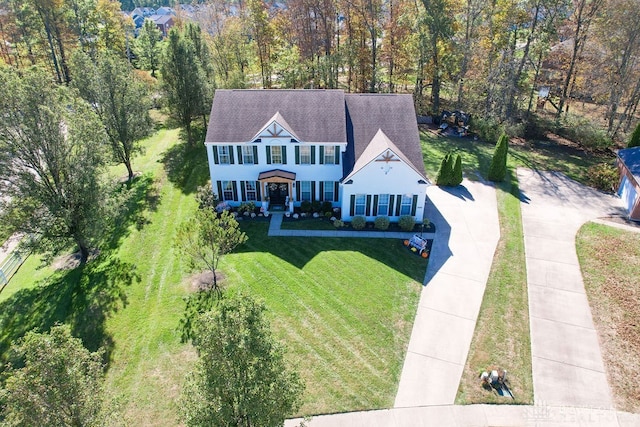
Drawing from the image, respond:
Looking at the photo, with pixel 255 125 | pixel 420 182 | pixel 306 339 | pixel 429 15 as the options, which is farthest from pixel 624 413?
pixel 429 15

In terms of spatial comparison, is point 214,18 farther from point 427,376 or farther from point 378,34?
point 427,376

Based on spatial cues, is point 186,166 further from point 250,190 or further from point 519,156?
point 519,156

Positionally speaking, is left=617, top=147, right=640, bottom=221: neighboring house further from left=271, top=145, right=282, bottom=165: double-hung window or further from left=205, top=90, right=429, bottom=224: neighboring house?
left=271, top=145, right=282, bottom=165: double-hung window

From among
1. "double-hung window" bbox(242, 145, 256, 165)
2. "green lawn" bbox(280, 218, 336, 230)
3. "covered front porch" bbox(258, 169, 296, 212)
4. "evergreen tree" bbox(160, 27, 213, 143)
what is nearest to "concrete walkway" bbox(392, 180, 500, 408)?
"green lawn" bbox(280, 218, 336, 230)

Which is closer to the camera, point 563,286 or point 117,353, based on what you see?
point 117,353

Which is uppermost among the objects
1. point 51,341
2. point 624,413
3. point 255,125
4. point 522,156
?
point 255,125

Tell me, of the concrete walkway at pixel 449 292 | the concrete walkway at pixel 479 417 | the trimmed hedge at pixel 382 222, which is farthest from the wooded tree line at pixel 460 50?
the concrete walkway at pixel 479 417

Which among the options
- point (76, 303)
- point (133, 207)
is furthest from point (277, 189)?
point (76, 303)

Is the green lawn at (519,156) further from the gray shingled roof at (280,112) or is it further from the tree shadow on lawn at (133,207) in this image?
the tree shadow on lawn at (133,207)
